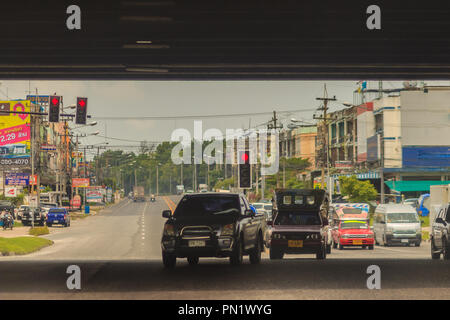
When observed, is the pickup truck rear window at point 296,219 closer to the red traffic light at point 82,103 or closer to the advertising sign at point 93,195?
the red traffic light at point 82,103

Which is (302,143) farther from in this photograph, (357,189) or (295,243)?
(295,243)

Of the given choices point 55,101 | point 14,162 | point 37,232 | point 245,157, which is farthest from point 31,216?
point 245,157

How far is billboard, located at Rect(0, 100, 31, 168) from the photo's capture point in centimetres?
10138

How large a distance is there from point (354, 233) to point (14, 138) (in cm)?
7082

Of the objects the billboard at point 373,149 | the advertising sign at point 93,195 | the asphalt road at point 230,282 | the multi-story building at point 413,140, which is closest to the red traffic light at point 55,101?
the asphalt road at point 230,282

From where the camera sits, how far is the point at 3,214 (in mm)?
→ 64750

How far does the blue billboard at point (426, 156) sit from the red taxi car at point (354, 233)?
2030 inches

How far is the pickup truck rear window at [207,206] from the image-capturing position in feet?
68.5

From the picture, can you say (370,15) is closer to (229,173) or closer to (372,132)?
(372,132)

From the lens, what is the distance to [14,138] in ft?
337

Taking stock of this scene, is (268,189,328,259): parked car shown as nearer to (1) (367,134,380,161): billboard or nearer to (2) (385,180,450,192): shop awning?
(2) (385,180,450,192): shop awning

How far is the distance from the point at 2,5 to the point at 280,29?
24.2 feet

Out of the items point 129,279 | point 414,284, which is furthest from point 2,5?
point 414,284

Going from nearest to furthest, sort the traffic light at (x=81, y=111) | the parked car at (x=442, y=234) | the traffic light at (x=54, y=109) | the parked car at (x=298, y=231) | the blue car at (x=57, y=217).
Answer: the parked car at (x=442, y=234)
the parked car at (x=298, y=231)
the traffic light at (x=54, y=109)
the traffic light at (x=81, y=111)
the blue car at (x=57, y=217)
